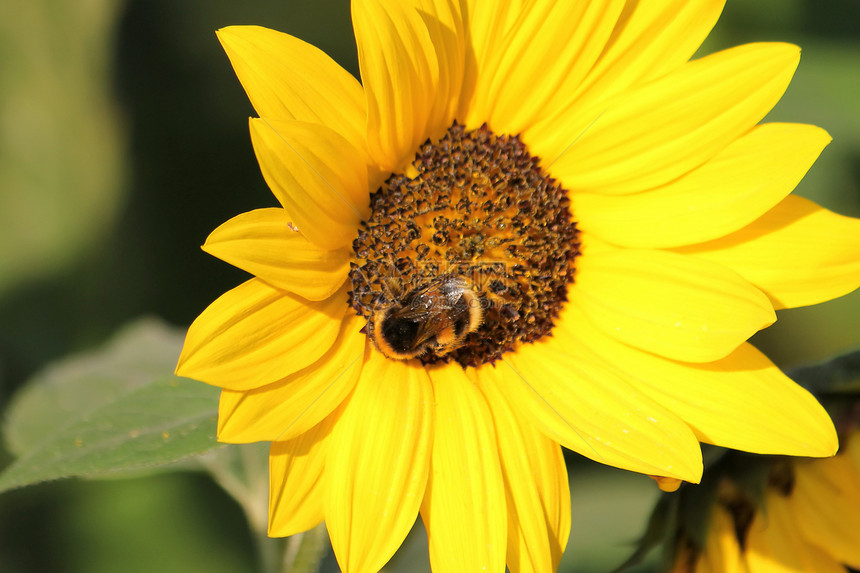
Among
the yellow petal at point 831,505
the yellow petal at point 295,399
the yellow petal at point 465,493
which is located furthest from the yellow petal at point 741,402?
the yellow petal at point 295,399

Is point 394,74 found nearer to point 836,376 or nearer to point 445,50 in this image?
point 445,50

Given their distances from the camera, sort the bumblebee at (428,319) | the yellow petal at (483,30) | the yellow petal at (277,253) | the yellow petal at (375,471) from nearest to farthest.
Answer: the yellow petal at (277,253) → the yellow petal at (375,471) → the yellow petal at (483,30) → the bumblebee at (428,319)

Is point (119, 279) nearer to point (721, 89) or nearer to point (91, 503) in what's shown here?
point (91, 503)

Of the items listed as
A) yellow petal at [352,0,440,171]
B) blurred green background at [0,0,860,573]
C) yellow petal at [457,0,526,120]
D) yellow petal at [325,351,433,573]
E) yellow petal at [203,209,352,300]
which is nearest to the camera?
yellow petal at [203,209,352,300]

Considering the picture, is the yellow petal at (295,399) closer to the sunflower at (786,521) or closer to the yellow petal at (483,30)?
the yellow petal at (483,30)

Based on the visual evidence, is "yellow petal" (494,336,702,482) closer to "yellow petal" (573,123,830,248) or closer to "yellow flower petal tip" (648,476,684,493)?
"yellow flower petal tip" (648,476,684,493)

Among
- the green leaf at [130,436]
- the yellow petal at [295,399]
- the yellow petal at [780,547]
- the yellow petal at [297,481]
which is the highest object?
the yellow petal at [295,399]

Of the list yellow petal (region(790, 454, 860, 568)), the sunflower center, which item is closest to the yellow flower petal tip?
yellow petal (region(790, 454, 860, 568))

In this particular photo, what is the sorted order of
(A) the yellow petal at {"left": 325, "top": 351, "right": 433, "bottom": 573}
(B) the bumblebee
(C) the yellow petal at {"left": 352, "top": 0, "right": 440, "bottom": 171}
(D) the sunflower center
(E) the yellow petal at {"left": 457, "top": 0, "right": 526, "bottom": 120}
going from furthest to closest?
(D) the sunflower center, (B) the bumblebee, (E) the yellow petal at {"left": 457, "top": 0, "right": 526, "bottom": 120}, (A) the yellow petal at {"left": 325, "top": 351, "right": 433, "bottom": 573}, (C) the yellow petal at {"left": 352, "top": 0, "right": 440, "bottom": 171}
